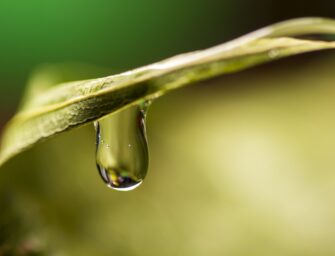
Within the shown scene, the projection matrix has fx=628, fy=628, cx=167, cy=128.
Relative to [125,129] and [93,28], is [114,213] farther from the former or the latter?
[93,28]

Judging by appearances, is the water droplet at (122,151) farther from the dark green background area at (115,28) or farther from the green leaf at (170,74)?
the dark green background area at (115,28)

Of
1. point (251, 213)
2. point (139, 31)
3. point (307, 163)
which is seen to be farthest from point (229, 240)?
point (139, 31)

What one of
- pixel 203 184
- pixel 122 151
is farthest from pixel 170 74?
pixel 203 184

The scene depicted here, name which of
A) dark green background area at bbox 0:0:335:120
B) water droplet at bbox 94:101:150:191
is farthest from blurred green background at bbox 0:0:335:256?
dark green background area at bbox 0:0:335:120

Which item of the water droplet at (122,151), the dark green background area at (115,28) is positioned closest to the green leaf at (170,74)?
the water droplet at (122,151)

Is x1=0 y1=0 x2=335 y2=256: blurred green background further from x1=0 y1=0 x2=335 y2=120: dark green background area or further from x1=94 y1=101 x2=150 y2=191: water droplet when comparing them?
x1=0 y1=0 x2=335 y2=120: dark green background area
